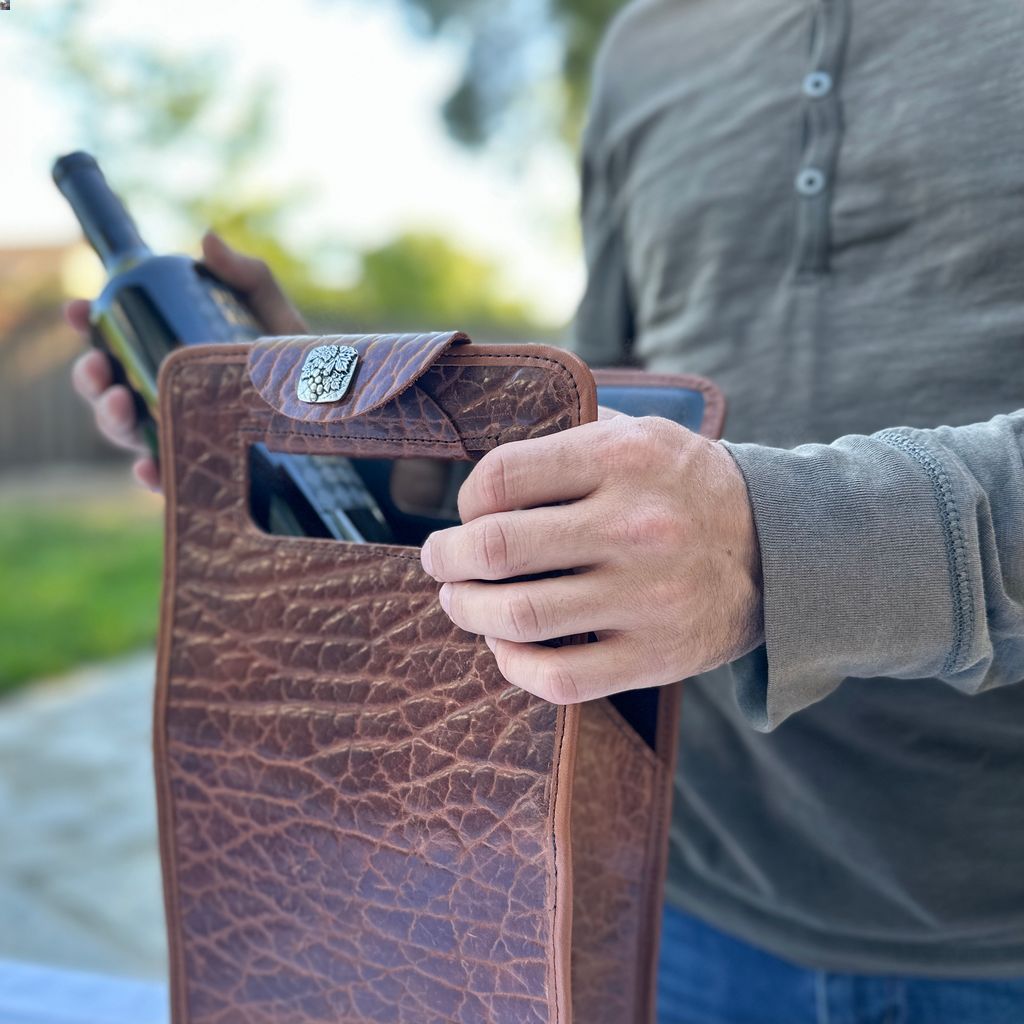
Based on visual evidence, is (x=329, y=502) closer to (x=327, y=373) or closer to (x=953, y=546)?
(x=327, y=373)

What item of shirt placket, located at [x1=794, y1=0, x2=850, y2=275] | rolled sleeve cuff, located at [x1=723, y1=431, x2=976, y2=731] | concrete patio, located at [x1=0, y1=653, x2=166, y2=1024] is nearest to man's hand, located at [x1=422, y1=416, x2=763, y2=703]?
rolled sleeve cuff, located at [x1=723, y1=431, x2=976, y2=731]

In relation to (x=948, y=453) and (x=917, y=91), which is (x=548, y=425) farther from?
(x=917, y=91)

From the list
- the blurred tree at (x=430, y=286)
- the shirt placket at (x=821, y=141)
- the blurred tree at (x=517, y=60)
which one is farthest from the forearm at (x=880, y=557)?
the blurred tree at (x=430, y=286)

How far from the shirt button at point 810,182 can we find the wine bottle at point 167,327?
45 centimetres

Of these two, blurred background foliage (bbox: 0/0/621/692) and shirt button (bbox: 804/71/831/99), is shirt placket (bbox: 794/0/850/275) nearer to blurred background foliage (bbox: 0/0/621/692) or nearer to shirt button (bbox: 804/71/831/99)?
shirt button (bbox: 804/71/831/99)

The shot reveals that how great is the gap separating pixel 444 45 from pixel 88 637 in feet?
14.2

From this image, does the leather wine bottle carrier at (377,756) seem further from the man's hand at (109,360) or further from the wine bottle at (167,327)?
the man's hand at (109,360)

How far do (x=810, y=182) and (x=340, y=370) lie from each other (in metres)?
0.49

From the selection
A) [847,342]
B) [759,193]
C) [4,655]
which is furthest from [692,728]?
[4,655]

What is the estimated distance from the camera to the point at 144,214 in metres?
7.28

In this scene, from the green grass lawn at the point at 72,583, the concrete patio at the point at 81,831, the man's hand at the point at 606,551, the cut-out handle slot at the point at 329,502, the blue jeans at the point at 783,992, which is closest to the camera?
the man's hand at the point at 606,551

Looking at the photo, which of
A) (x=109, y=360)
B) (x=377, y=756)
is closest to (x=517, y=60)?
(x=109, y=360)

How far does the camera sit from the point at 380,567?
57 cm

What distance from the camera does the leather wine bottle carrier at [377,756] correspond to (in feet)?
1.73
